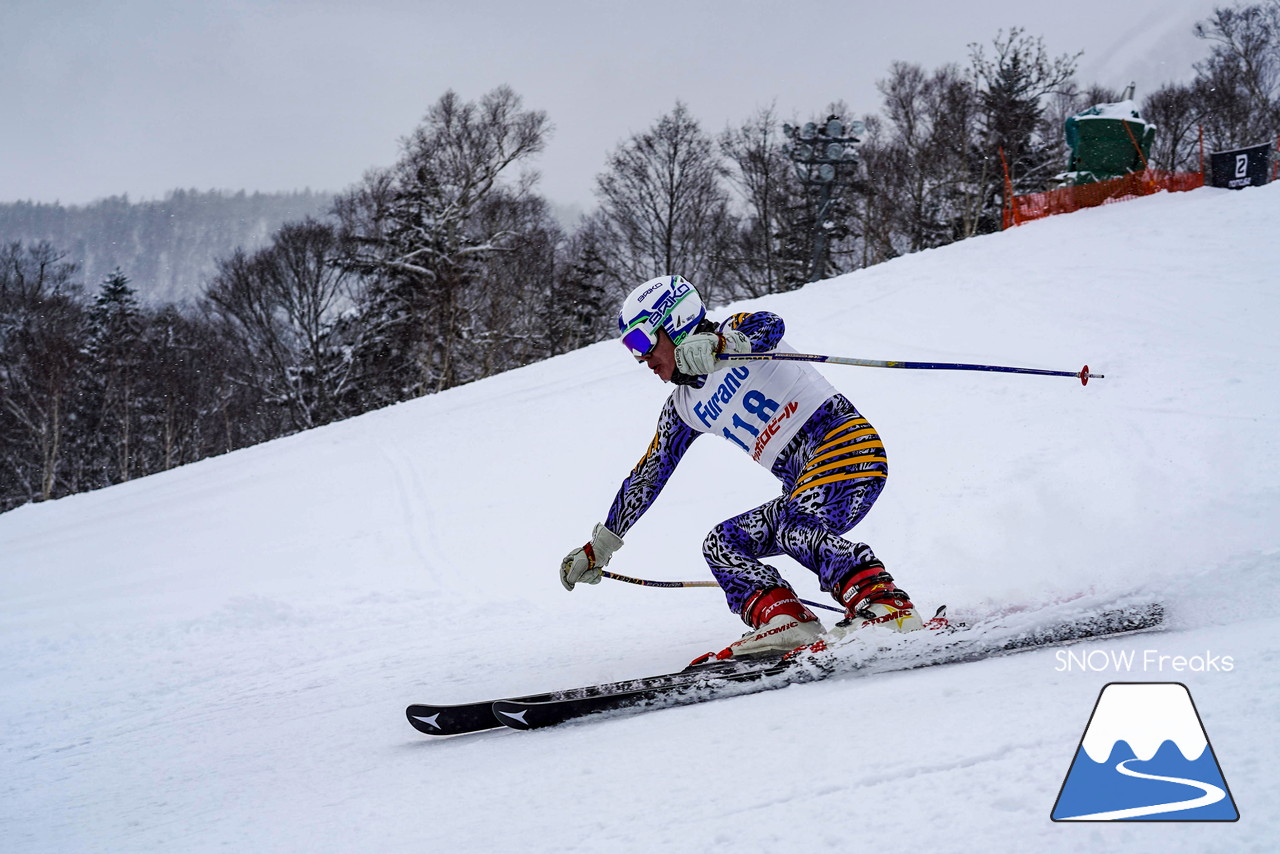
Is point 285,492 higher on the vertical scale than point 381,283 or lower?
lower

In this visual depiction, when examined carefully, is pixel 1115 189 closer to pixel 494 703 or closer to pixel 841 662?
pixel 841 662

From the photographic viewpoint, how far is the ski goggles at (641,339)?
11.5 ft

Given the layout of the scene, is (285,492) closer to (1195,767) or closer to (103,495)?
(103,495)

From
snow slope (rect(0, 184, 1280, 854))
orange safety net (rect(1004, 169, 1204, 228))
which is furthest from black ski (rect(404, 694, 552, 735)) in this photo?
orange safety net (rect(1004, 169, 1204, 228))

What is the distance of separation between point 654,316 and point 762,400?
1.93ft

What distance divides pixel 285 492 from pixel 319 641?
5701 millimetres

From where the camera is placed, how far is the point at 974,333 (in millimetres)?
10844

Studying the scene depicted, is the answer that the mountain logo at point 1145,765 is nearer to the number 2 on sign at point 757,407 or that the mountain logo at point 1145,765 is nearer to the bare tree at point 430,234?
the number 2 on sign at point 757,407

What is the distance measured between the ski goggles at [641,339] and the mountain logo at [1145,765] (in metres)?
2.08

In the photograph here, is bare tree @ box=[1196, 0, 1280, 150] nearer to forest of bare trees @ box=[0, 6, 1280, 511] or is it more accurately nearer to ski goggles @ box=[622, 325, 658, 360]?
forest of bare trees @ box=[0, 6, 1280, 511]

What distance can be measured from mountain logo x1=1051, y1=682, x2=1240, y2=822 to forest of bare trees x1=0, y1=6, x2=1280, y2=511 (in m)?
27.0

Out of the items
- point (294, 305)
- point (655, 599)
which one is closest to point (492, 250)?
point (294, 305)

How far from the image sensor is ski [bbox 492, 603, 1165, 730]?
295cm

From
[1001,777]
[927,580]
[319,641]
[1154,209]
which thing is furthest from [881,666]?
[1154,209]
